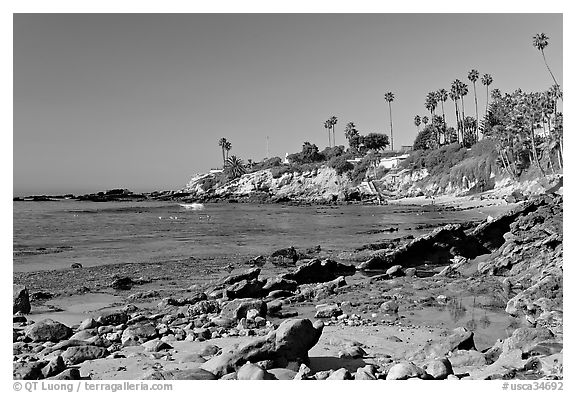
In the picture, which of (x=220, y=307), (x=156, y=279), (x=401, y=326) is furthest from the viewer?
(x=156, y=279)

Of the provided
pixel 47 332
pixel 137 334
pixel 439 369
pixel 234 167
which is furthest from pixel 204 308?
pixel 234 167

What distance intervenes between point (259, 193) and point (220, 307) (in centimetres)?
10021

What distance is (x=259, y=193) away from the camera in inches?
4392

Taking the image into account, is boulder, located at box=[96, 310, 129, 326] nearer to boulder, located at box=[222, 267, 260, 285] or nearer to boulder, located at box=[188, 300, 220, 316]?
boulder, located at box=[188, 300, 220, 316]

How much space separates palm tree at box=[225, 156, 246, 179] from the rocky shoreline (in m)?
115

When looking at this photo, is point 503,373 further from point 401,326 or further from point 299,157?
point 299,157

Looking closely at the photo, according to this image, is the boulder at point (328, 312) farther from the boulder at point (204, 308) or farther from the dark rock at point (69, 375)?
the dark rock at point (69, 375)

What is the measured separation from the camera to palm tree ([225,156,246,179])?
439ft

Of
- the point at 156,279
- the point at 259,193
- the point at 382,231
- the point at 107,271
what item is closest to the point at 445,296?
the point at 156,279

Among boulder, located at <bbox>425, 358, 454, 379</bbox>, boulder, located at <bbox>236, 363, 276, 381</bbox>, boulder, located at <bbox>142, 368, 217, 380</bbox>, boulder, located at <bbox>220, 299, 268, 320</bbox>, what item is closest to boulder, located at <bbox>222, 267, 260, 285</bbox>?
boulder, located at <bbox>220, 299, 268, 320</bbox>

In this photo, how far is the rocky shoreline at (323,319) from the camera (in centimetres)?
709

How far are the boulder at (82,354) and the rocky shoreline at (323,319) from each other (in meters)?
0.02

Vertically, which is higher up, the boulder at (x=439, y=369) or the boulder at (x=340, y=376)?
the boulder at (x=340, y=376)

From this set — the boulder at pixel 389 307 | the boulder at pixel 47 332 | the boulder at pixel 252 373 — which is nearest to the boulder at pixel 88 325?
the boulder at pixel 47 332
